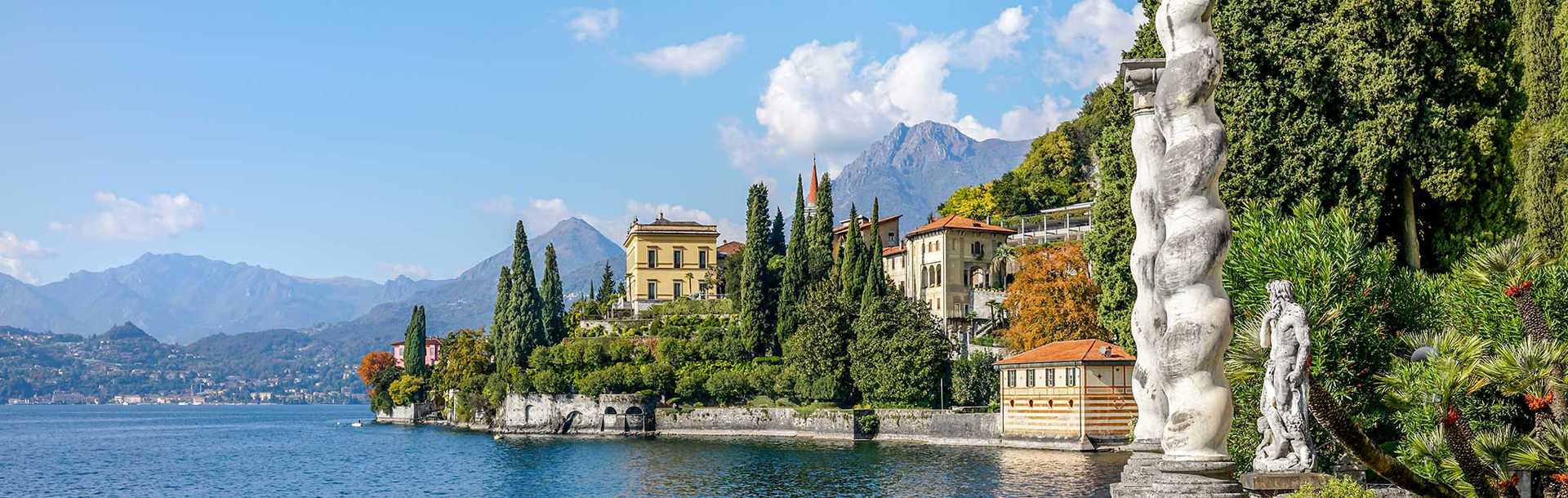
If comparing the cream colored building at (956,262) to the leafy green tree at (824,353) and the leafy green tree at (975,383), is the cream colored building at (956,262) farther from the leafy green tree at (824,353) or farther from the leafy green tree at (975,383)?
the leafy green tree at (975,383)

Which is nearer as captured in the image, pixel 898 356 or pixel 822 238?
pixel 898 356

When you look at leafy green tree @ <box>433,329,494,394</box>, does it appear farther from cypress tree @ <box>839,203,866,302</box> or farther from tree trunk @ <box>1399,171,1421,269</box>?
tree trunk @ <box>1399,171,1421,269</box>

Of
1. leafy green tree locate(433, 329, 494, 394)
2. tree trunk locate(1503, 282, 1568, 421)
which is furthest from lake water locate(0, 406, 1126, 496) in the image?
tree trunk locate(1503, 282, 1568, 421)

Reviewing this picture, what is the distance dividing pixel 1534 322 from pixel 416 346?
101 m

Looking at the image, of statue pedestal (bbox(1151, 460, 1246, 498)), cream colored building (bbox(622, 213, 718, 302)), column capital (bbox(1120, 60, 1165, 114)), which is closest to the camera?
statue pedestal (bbox(1151, 460, 1246, 498))

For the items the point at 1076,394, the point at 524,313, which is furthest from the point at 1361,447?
the point at 524,313

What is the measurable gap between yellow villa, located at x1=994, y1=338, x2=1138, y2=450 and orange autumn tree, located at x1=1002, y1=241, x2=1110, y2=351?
3216 mm

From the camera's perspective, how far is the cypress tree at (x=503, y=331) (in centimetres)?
8581

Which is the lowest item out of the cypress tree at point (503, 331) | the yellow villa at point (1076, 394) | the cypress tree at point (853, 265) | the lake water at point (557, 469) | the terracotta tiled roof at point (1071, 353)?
the lake water at point (557, 469)

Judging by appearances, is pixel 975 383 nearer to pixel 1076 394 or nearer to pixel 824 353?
pixel 824 353

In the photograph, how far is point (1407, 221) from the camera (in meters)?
27.8

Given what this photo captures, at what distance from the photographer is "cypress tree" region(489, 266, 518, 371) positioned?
85.8 m

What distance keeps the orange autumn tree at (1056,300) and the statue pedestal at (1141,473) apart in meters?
45.9

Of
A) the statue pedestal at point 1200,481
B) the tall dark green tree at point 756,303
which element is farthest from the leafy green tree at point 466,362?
the statue pedestal at point 1200,481
